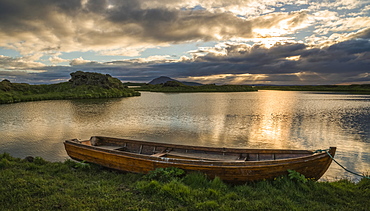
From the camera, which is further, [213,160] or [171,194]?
[213,160]

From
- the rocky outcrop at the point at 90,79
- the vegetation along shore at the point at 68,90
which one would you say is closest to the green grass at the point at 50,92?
the vegetation along shore at the point at 68,90

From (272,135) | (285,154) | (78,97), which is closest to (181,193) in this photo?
(285,154)

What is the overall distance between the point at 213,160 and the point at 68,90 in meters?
82.9

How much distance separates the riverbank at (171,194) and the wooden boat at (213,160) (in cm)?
43

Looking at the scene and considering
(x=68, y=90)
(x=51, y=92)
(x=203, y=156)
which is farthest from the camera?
(x=68, y=90)

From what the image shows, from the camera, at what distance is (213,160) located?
34.2 feet

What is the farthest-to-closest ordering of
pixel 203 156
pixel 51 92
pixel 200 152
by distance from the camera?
pixel 51 92 → pixel 200 152 → pixel 203 156

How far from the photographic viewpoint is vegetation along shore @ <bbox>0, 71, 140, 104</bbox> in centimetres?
6169

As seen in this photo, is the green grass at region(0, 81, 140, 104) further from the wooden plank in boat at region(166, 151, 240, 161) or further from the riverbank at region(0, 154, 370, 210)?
the wooden plank in boat at region(166, 151, 240, 161)

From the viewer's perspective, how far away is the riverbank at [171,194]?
693 cm

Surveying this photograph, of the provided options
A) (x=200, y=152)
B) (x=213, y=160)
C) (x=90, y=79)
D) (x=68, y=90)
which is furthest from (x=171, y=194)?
(x=90, y=79)

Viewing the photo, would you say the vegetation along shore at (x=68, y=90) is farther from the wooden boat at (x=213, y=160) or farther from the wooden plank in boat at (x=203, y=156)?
the wooden plank in boat at (x=203, y=156)

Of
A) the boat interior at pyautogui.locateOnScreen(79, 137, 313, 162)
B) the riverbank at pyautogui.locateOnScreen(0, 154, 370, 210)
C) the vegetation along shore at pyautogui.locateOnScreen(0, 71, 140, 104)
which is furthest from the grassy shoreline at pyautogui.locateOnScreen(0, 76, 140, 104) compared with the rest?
the riverbank at pyautogui.locateOnScreen(0, 154, 370, 210)

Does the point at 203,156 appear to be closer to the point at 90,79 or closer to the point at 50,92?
the point at 50,92
